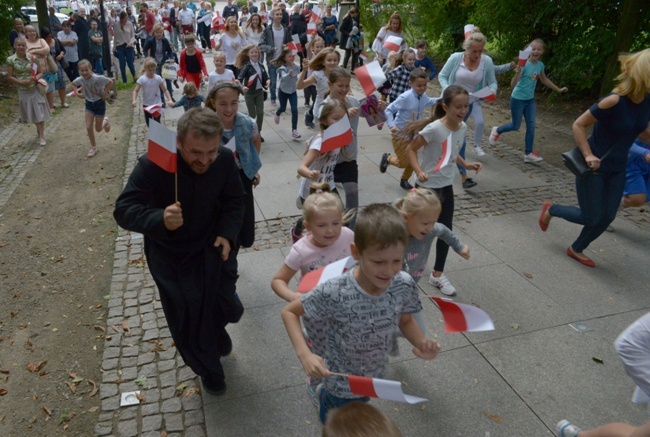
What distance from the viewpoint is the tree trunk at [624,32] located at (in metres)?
10.2

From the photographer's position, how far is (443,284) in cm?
509

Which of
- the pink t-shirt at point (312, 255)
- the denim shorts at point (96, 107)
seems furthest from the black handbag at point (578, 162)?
the denim shorts at point (96, 107)

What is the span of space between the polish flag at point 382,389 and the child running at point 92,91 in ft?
28.3

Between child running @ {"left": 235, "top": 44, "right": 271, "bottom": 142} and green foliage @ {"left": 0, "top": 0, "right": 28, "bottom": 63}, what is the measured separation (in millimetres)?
10557

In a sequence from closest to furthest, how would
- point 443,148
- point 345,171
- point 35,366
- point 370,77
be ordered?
point 35,366
point 443,148
point 345,171
point 370,77

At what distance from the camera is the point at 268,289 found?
5.24m

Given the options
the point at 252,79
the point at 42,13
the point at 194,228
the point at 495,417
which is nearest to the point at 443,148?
the point at 495,417

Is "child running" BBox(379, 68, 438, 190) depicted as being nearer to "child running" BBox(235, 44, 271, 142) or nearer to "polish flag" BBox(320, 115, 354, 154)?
"polish flag" BBox(320, 115, 354, 154)

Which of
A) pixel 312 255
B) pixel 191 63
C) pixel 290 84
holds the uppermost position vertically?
pixel 312 255

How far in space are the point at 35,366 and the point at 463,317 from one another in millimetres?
3519

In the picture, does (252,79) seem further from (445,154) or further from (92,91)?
(445,154)

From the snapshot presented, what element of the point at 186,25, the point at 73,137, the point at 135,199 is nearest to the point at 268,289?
the point at 135,199

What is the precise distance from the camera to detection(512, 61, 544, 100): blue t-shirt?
28.8 feet

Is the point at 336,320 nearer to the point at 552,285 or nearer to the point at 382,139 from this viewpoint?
the point at 552,285
